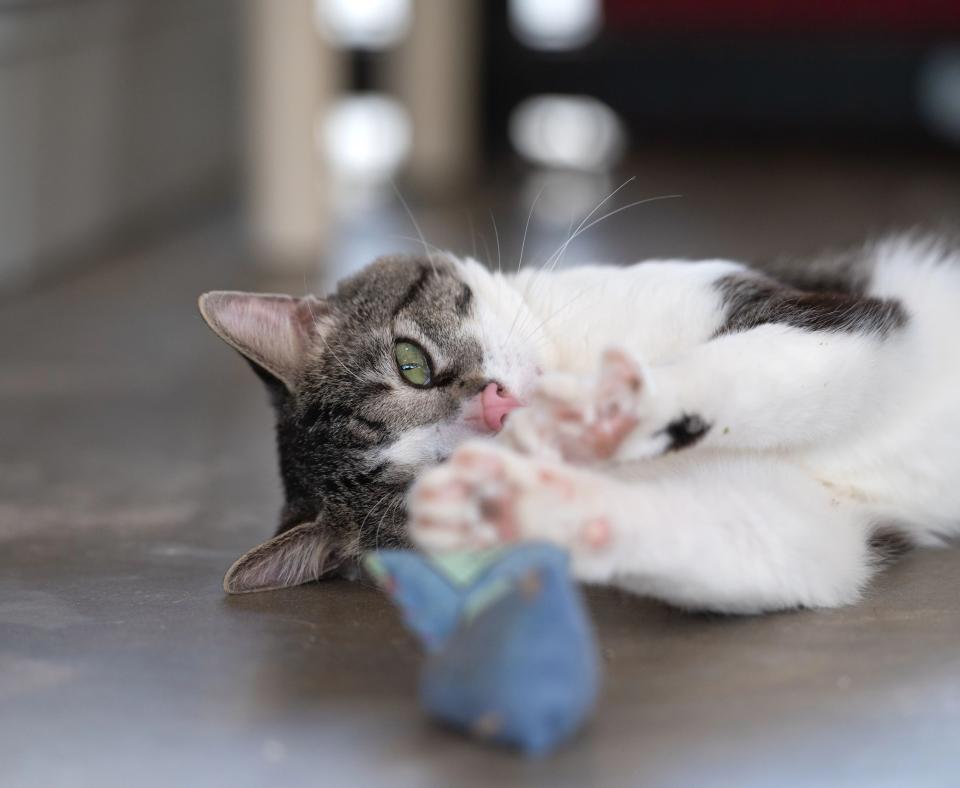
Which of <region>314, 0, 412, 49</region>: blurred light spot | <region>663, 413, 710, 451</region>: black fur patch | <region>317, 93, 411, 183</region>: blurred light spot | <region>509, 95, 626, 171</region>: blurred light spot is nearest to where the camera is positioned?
<region>663, 413, 710, 451</region>: black fur patch

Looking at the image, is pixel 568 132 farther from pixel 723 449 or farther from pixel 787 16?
pixel 723 449

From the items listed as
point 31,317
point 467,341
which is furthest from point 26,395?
point 467,341

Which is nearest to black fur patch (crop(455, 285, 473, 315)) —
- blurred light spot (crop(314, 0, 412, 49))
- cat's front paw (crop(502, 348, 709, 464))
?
cat's front paw (crop(502, 348, 709, 464))

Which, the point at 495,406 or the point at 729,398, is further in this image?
the point at 495,406

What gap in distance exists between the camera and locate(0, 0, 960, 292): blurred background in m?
5.04

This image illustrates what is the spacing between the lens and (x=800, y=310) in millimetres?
1981

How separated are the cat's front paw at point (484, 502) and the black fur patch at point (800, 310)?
582 mm

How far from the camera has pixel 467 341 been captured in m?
2.03

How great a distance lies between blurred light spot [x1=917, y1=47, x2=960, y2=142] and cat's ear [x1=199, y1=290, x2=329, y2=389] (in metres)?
6.77

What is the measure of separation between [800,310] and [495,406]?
509 millimetres

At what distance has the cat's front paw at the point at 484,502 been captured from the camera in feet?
4.86

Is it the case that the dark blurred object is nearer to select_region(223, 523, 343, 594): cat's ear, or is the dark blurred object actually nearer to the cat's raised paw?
select_region(223, 523, 343, 594): cat's ear

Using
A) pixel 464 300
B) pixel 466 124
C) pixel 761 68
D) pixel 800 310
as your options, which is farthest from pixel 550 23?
pixel 800 310

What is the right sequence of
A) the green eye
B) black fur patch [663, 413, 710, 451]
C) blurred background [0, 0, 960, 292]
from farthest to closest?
blurred background [0, 0, 960, 292] → the green eye → black fur patch [663, 413, 710, 451]
